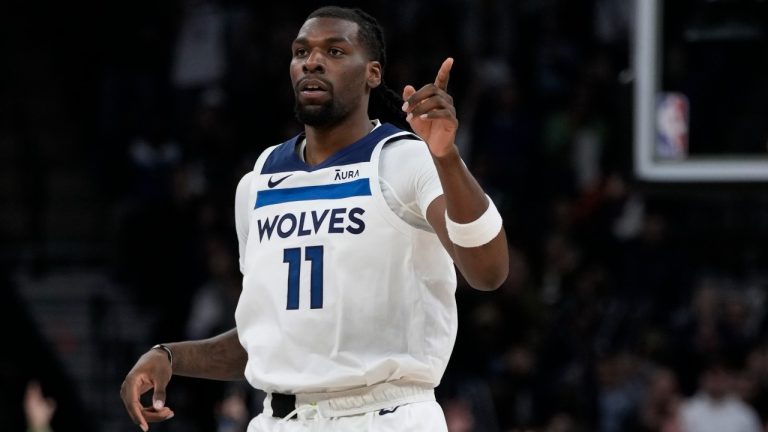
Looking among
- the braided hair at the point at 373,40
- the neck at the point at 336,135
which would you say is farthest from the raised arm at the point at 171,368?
the braided hair at the point at 373,40

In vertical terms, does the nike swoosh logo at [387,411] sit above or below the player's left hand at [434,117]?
below

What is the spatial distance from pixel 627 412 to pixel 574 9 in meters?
4.77

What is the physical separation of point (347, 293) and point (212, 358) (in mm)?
732

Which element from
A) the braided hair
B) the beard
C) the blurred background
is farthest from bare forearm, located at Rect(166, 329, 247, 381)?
the blurred background

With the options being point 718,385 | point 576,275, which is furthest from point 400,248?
point 576,275

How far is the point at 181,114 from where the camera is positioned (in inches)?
578

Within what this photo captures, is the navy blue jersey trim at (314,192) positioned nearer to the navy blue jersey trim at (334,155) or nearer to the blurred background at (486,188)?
the navy blue jersey trim at (334,155)

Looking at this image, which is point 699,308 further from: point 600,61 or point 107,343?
point 107,343

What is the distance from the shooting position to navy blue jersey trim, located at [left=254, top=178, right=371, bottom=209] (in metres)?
5.03

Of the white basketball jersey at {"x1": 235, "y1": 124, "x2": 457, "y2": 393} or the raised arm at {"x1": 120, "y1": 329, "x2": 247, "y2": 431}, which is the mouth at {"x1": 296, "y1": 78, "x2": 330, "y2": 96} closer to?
the white basketball jersey at {"x1": 235, "y1": 124, "x2": 457, "y2": 393}

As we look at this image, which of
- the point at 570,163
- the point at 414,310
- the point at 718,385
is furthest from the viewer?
the point at 570,163

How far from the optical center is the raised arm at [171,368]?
16.6 ft

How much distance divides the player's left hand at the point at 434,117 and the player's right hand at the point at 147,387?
125cm

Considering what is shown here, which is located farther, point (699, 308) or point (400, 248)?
point (699, 308)
